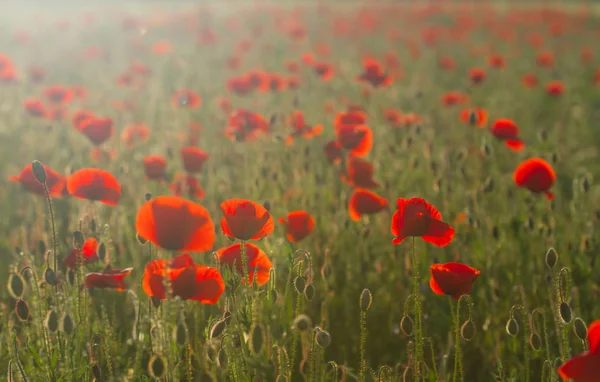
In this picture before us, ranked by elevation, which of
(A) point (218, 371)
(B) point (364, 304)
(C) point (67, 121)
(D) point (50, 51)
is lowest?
(A) point (218, 371)

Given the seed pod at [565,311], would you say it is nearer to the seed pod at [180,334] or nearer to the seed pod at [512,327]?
the seed pod at [512,327]

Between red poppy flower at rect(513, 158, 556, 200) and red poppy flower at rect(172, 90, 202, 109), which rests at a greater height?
red poppy flower at rect(172, 90, 202, 109)

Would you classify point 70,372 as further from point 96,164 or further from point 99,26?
point 99,26

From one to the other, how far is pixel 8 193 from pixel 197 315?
6.63 ft

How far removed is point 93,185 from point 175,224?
0.69m

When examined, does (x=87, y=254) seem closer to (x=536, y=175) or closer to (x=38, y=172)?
(x=38, y=172)

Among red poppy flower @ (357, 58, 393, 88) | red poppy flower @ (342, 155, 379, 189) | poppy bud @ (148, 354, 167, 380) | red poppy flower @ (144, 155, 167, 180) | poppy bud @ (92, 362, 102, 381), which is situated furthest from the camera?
red poppy flower @ (357, 58, 393, 88)

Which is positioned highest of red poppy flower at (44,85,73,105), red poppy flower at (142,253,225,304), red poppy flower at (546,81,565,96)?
red poppy flower at (44,85,73,105)


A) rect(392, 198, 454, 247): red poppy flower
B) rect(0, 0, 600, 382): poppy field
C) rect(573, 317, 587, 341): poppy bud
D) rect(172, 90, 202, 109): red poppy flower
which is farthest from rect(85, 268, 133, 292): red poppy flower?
rect(172, 90, 202, 109): red poppy flower

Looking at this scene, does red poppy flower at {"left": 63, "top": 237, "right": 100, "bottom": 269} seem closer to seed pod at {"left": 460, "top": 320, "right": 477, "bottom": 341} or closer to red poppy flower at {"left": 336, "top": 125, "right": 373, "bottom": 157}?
seed pod at {"left": 460, "top": 320, "right": 477, "bottom": 341}

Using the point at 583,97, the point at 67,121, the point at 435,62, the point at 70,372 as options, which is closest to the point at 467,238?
the point at 70,372

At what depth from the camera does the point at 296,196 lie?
330 centimetres

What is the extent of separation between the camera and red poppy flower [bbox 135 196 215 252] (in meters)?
1.54

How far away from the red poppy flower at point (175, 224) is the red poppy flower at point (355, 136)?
1.64 m
